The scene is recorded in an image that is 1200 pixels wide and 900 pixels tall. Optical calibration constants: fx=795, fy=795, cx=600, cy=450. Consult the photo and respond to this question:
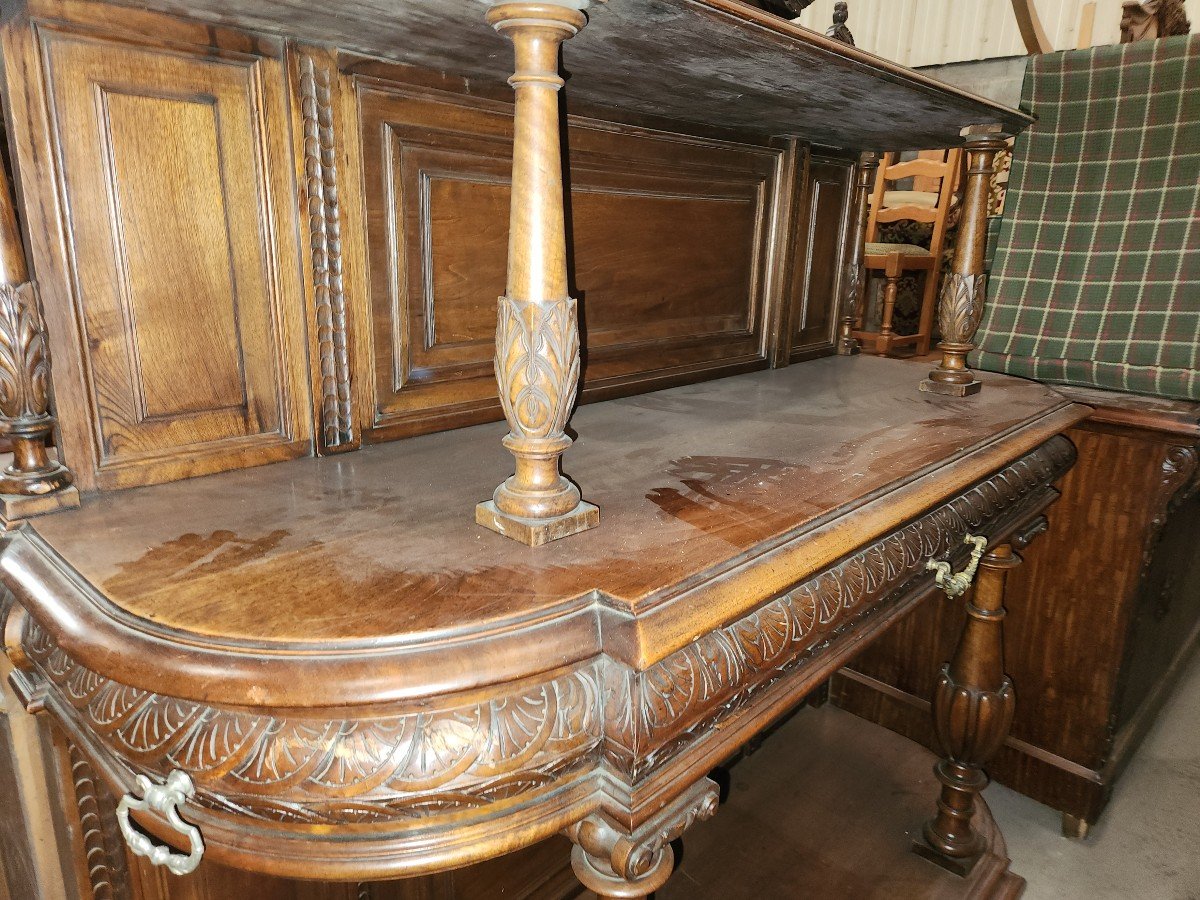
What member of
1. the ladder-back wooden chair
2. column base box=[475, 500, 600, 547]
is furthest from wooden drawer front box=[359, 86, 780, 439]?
the ladder-back wooden chair

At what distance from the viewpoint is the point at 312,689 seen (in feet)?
1.80

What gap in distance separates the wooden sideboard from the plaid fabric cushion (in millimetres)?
574

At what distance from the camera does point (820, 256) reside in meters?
1.88

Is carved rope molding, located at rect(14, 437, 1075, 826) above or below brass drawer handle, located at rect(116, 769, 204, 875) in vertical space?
above

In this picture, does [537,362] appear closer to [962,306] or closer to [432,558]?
[432,558]

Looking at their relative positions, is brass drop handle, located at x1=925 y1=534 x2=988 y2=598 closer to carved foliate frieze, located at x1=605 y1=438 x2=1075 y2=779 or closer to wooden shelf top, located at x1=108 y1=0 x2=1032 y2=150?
carved foliate frieze, located at x1=605 y1=438 x2=1075 y2=779

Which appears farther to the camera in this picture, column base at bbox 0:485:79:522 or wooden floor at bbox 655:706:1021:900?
wooden floor at bbox 655:706:1021:900

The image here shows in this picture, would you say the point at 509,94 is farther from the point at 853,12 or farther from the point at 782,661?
the point at 853,12

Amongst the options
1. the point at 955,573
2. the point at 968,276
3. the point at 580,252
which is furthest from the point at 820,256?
the point at 955,573

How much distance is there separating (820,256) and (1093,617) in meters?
1.09

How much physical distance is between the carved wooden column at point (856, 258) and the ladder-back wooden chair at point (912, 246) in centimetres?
67

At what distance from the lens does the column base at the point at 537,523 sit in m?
0.73

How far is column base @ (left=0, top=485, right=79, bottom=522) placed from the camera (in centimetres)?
76

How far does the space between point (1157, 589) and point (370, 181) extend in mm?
2052
